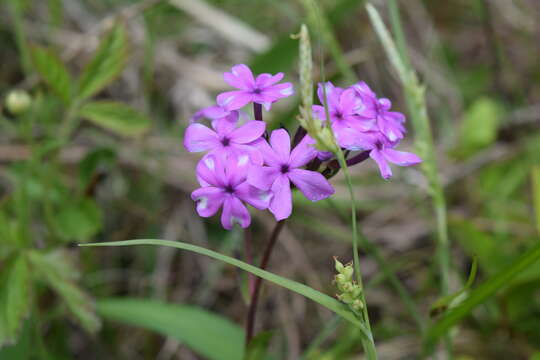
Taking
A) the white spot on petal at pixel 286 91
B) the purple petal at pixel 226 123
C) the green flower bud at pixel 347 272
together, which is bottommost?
the green flower bud at pixel 347 272

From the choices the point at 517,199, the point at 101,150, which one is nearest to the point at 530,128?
the point at 517,199

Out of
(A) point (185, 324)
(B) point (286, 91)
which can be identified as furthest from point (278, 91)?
(A) point (185, 324)

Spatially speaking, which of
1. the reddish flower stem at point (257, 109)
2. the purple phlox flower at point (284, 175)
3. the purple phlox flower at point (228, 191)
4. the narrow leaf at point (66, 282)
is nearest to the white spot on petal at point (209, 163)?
the purple phlox flower at point (228, 191)

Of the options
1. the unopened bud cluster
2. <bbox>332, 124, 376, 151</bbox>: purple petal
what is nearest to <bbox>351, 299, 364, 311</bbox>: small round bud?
the unopened bud cluster

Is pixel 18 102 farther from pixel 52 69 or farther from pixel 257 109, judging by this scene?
pixel 257 109

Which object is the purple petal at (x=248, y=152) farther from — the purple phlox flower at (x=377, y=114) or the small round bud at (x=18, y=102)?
the small round bud at (x=18, y=102)

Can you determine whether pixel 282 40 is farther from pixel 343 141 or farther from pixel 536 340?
pixel 536 340
